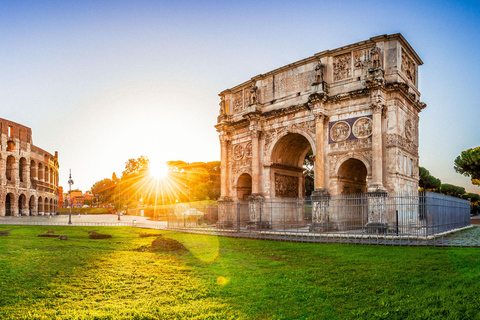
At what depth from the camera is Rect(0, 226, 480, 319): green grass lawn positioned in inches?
215

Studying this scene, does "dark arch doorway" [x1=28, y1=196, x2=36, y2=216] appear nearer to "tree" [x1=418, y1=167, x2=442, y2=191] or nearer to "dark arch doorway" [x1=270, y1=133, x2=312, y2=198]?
"dark arch doorway" [x1=270, y1=133, x2=312, y2=198]

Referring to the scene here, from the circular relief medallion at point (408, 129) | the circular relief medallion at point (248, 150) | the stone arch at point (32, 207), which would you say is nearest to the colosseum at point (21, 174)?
the stone arch at point (32, 207)

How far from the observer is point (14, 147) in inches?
2180

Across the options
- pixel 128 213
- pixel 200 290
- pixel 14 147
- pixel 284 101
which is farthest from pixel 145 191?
pixel 200 290

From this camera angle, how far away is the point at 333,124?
21812mm

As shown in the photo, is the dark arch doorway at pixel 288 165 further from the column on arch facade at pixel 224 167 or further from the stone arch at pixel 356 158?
the column on arch facade at pixel 224 167

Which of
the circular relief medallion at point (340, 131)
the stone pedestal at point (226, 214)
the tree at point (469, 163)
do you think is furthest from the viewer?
the tree at point (469, 163)

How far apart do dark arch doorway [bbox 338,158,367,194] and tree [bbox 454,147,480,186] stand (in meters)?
18.9

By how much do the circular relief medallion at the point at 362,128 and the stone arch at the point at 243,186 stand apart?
947 centimetres

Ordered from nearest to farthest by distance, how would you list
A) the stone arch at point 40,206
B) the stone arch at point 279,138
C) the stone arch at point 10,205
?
the stone arch at point 279,138
the stone arch at point 10,205
the stone arch at point 40,206

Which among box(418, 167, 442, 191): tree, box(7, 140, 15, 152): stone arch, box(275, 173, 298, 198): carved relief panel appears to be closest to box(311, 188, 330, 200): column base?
box(275, 173, 298, 198): carved relief panel

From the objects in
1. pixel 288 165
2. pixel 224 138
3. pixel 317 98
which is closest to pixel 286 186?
pixel 288 165

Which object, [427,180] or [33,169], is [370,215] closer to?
[427,180]

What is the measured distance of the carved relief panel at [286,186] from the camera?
83.9 ft
